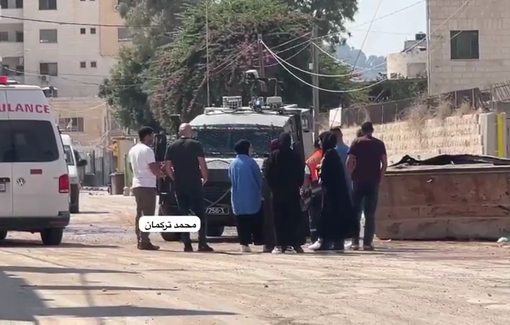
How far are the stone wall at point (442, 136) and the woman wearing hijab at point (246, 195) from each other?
1316 cm

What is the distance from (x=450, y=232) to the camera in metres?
19.4

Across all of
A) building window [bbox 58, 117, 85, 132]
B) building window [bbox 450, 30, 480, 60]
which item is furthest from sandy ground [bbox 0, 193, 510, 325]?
building window [bbox 58, 117, 85, 132]

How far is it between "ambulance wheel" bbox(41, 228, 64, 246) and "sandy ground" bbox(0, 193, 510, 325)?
1204 millimetres

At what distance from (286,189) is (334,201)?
2.58 feet

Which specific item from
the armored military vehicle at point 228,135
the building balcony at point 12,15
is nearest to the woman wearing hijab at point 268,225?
the armored military vehicle at point 228,135

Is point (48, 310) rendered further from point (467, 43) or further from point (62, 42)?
point (62, 42)

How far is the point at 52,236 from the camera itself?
1920 cm

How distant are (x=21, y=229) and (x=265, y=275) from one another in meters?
6.37

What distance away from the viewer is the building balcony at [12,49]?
294 feet

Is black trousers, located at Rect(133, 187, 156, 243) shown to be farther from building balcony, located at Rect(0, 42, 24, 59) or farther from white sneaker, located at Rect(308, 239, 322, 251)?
building balcony, located at Rect(0, 42, 24, 59)

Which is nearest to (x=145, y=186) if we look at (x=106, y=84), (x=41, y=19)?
(x=106, y=84)

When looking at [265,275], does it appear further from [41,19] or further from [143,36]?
[41,19]

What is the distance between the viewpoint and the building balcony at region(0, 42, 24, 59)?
294 feet

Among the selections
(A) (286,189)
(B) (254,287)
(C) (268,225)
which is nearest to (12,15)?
(C) (268,225)
